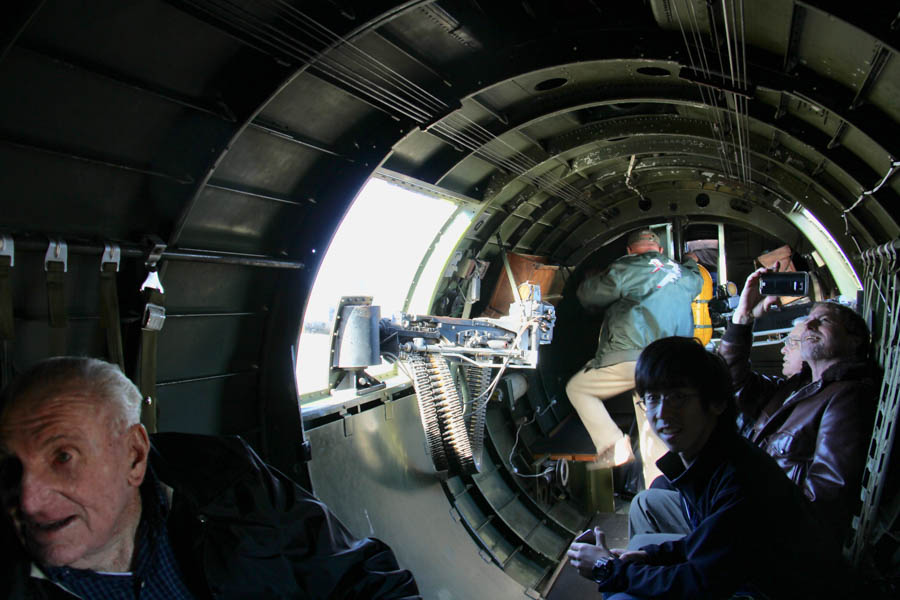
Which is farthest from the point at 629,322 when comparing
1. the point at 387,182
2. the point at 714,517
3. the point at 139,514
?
the point at 139,514

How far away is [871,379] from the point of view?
3225mm

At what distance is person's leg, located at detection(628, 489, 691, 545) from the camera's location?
3.36m

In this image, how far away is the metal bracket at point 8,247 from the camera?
2.39m

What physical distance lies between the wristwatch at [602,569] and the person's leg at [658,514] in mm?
651

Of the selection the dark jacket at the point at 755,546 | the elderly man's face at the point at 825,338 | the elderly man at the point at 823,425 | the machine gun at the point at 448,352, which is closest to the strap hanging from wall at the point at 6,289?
the machine gun at the point at 448,352

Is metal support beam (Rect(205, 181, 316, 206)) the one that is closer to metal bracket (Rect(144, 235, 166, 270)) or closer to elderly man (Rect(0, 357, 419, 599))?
metal bracket (Rect(144, 235, 166, 270))

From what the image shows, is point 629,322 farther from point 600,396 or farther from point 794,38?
point 794,38

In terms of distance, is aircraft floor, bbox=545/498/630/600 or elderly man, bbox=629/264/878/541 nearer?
elderly man, bbox=629/264/878/541

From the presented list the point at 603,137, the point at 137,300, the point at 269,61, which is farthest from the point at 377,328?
the point at 603,137

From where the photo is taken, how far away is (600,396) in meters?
7.33

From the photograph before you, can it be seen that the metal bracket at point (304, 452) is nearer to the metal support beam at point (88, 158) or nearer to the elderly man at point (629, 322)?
the metal support beam at point (88, 158)

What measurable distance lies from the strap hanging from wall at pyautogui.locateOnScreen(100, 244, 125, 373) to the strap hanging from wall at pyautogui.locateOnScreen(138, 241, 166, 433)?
0.13 m

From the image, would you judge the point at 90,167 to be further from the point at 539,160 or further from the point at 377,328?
the point at 539,160

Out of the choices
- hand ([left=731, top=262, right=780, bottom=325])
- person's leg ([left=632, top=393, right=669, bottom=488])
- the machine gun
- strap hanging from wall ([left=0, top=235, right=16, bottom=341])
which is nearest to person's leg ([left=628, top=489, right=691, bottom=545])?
hand ([left=731, top=262, right=780, bottom=325])
